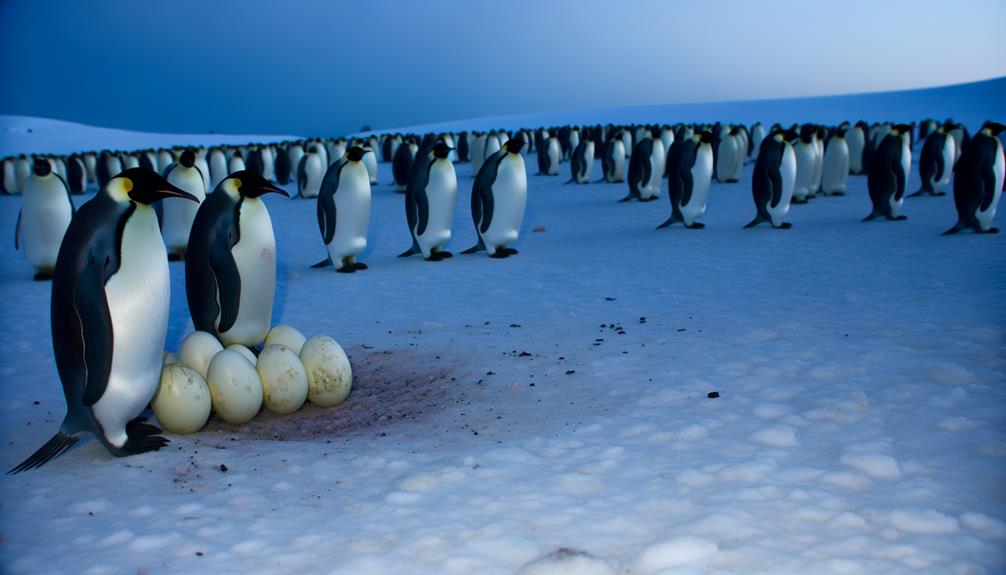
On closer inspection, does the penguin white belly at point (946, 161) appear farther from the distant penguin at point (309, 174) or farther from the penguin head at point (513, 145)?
the distant penguin at point (309, 174)

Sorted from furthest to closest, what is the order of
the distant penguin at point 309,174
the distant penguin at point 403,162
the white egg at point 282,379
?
1. the distant penguin at point 403,162
2. the distant penguin at point 309,174
3. the white egg at point 282,379

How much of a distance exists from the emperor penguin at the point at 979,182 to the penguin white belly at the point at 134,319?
823cm

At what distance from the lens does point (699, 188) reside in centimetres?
1052

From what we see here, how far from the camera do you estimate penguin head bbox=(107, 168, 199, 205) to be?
11.0 feet

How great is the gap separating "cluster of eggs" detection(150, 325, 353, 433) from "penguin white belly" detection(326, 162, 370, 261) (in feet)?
12.3

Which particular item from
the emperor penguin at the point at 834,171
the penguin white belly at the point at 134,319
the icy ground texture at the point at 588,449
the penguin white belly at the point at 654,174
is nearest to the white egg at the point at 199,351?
the icy ground texture at the point at 588,449

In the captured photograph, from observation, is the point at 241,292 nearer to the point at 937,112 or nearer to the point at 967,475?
the point at 967,475

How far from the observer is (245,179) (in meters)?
4.79

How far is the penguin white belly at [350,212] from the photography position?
8.01 metres

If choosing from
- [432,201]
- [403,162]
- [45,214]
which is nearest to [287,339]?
[432,201]

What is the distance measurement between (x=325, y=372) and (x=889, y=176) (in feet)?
28.2

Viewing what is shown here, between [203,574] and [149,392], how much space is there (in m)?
1.38

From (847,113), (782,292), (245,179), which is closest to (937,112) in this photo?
(847,113)

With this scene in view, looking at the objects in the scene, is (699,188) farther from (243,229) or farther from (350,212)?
(243,229)
